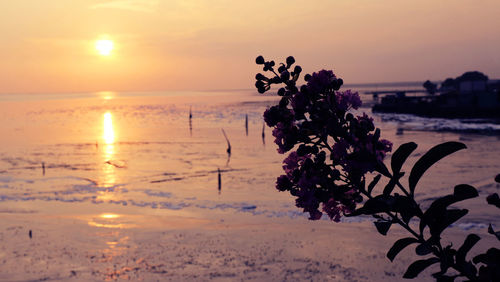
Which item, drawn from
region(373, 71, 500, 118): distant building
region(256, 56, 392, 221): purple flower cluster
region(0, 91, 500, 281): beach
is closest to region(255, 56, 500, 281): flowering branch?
region(256, 56, 392, 221): purple flower cluster

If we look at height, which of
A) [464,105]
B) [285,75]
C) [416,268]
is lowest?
[464,105]

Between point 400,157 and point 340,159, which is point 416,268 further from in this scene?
point 340,159

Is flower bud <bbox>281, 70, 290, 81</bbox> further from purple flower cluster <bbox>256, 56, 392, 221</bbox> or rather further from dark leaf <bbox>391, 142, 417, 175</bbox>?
dark leaf <bbox>391, 142, 417, 175</bbox>

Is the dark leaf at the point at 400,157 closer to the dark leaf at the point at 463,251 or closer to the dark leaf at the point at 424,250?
the dark leaf at the point at 424,250

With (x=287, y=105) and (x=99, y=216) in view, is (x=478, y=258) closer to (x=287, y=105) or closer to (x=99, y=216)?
(x=287, y=105)

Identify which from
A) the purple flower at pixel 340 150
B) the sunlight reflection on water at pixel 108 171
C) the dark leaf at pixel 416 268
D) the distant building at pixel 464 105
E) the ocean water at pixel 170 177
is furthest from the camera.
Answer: the distant building at pixel 464 105

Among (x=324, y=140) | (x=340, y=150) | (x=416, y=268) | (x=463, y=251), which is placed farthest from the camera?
(x=416, y=268)

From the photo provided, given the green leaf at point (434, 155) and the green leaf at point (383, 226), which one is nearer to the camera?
the green leaf at point (434, 155)

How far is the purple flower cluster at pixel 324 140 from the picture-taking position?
1994 mm

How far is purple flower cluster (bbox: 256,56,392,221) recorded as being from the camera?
1994mm

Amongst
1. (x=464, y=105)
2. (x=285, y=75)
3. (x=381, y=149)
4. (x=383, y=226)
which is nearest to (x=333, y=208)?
(x=383, y=226)

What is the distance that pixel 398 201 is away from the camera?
203cm

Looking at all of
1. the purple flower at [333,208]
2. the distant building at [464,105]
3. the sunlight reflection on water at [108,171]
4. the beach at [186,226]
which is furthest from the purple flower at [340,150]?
the distant building at [464,105]

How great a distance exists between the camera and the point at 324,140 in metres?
2.09
